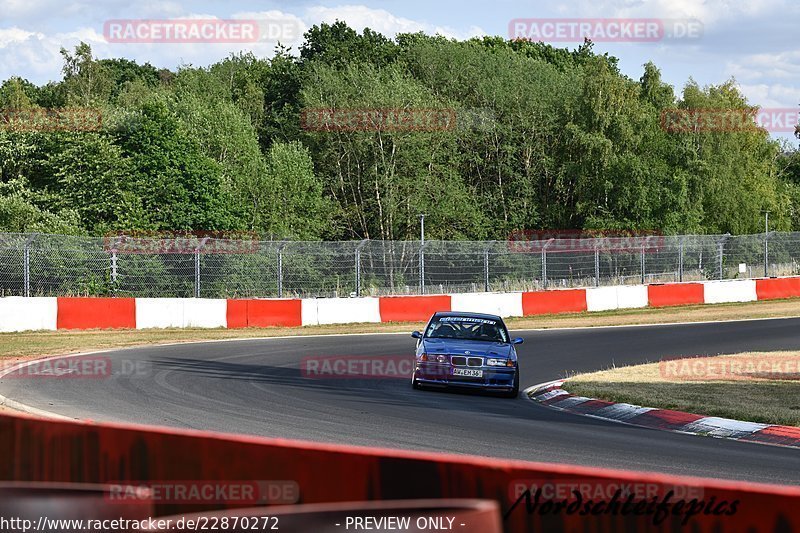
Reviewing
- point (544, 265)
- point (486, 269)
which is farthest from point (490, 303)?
point (544, 265)

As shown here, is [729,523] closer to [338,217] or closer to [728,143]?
[338,217]

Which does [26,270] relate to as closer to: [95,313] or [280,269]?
[95,313]

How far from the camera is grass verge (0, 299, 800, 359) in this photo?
21.4 metres

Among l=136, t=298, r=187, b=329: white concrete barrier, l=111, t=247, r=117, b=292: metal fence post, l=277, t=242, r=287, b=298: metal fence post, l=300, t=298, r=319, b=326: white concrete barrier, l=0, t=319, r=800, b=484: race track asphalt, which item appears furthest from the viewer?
l=277, t=242, r=287, b=298: metal fence post

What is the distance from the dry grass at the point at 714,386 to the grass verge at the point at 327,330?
10008mm

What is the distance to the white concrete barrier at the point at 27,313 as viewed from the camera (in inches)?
952

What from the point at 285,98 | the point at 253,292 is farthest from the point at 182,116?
the point at 253,292

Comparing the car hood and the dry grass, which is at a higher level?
the car hood

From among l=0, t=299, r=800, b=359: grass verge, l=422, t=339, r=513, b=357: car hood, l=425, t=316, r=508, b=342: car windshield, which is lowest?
l=0, t=299, r=800, b=359: grass verge

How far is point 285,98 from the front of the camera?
6912 centimetres

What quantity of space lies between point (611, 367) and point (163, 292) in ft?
44.8

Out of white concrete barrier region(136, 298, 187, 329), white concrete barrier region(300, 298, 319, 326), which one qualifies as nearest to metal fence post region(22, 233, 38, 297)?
white concrete barrier region(136, 298, 187, 329)

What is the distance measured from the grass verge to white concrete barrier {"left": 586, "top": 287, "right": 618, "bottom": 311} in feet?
1.33

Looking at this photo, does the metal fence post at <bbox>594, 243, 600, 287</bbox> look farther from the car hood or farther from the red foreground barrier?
the red foreground barrier
